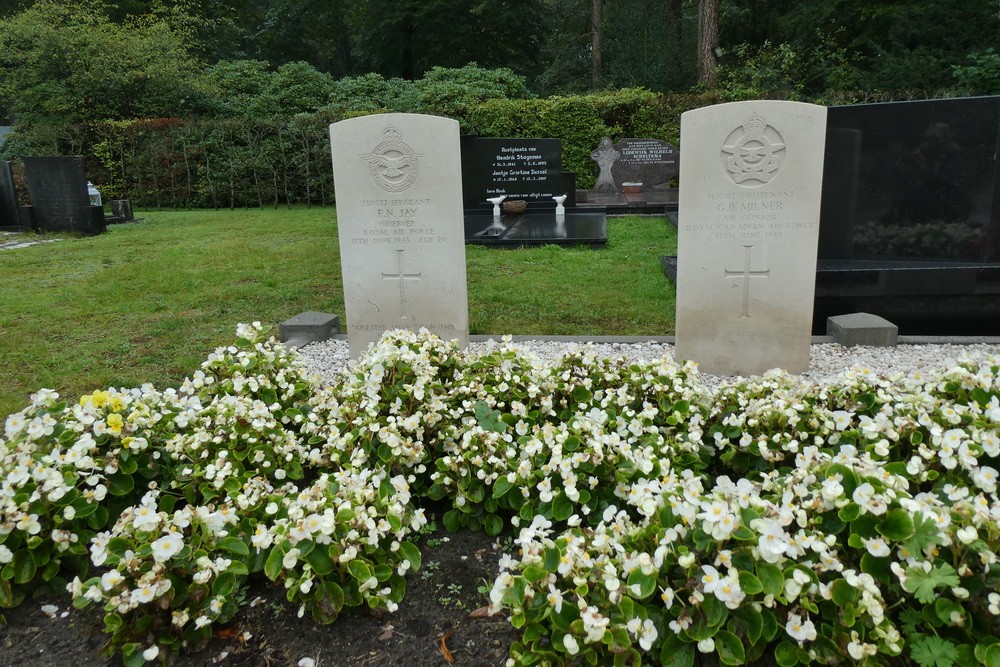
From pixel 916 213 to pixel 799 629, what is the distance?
5.61 meters

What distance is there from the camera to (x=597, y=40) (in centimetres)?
2753

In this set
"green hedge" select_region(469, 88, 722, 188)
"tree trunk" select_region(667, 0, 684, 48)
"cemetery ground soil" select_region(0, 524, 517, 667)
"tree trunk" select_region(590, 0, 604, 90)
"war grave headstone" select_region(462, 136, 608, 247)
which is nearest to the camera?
"cemetery ground soil" select_region(0, 524, 517, 667)

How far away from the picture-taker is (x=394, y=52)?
3041 centimetres

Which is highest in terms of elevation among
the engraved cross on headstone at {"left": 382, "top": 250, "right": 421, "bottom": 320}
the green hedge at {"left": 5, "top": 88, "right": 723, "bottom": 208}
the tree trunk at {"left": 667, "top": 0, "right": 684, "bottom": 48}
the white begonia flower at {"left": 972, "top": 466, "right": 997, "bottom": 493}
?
the tree trunk at {"left": 667, "top": 0, "right": 684, "bottom": 48}

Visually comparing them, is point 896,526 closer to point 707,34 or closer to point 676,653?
point 676,653

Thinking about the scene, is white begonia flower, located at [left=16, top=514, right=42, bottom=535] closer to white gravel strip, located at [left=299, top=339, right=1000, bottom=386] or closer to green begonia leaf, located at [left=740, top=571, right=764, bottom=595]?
green begonia leaf, located at [left=740, top=571, right=764, bottom=595]

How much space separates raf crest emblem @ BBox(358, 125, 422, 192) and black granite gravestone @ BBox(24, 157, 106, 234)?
32.3 feet

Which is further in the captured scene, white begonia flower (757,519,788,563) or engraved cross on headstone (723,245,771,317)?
engraved cross on headstone (723,245,771,317)

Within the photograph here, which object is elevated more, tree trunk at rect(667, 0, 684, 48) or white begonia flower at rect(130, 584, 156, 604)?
tree trunk at rect(667, 0, 684, 48)

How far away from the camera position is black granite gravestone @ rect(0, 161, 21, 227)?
1327 cm

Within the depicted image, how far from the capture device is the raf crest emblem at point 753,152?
4.87 meters

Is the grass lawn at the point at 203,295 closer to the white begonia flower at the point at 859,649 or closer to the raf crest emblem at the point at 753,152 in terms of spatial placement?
the raf crest emblem at the point at 753,152

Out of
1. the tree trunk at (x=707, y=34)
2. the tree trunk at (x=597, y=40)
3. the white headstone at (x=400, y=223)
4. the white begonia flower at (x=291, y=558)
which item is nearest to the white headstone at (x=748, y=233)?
the white headstone at (x=400, y=223)

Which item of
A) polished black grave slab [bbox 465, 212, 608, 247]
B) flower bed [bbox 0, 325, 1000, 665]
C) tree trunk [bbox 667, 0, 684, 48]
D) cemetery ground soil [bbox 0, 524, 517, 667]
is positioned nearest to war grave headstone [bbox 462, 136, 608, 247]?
polished black grave slab [bbox 465, 212, 608, 247]
